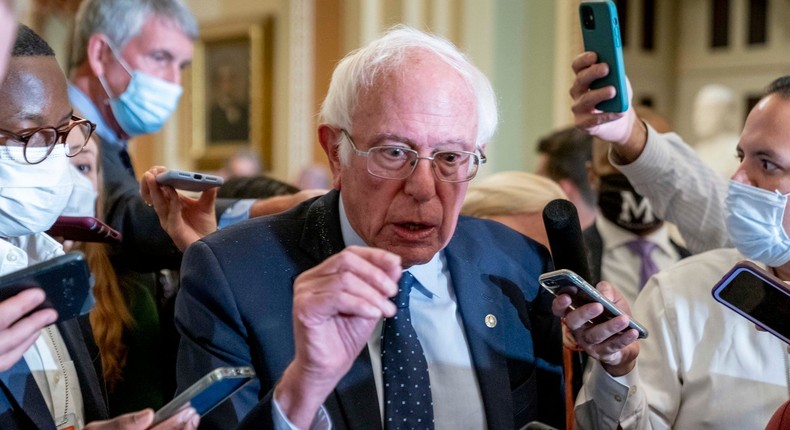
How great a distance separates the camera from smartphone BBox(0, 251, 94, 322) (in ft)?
4.98

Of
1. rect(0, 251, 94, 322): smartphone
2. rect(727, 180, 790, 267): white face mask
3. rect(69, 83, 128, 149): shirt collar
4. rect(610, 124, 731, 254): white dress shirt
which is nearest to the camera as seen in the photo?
rect(0, 251, 94, 322): smartphone

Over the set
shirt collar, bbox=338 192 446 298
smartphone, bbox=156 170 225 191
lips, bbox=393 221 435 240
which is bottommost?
shirt collar, bbox=338 192 446 298

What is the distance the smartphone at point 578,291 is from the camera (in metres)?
1.88

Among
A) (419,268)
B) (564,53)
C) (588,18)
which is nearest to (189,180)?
(419,268)

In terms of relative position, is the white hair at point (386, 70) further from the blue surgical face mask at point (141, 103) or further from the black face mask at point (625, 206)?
the black face mask at point (625, 206)

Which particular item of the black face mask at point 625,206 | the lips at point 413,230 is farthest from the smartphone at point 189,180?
the black face mask at point 625,206

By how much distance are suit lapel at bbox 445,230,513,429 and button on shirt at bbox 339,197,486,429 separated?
0.02m

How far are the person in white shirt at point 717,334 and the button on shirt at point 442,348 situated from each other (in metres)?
0.31

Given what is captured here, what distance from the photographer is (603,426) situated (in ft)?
7.30

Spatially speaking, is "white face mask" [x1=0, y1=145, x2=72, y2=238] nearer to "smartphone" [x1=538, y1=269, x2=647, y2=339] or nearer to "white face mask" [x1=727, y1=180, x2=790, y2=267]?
"smartphone" [x1=538, y1=269, x2=647, y2=339]

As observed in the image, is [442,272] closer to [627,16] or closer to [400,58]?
[400,58]

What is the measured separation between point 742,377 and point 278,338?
46.3 inches

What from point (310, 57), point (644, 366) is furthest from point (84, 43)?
point (310, 57)

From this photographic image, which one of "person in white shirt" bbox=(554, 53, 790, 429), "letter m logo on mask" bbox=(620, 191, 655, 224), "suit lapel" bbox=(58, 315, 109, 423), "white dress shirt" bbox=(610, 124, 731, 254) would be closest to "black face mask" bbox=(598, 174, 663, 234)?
"letter m logo on mask" bbox=(620, 191, 655, 224)
